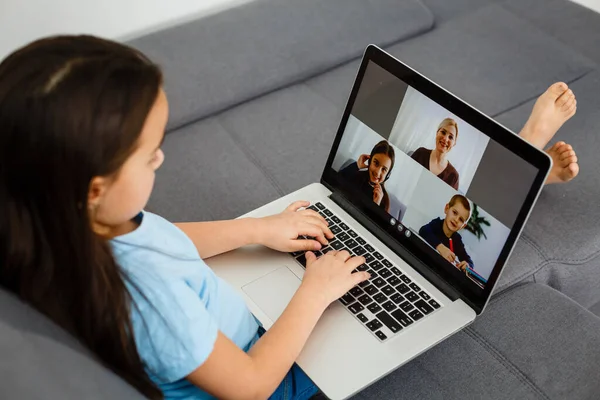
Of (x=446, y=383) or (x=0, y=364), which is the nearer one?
(x=0, y=364)

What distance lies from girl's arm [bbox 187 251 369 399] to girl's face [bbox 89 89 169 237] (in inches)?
8.2

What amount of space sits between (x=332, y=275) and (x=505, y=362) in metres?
0.34

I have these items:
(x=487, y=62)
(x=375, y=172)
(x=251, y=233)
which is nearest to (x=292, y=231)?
(x=251, y=233)

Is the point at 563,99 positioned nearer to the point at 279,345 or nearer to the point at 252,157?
the point at 252,157

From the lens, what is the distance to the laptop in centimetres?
99

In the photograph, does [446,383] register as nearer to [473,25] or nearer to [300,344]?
[300,344]

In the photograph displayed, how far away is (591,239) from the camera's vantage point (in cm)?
137

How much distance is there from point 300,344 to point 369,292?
0.17m

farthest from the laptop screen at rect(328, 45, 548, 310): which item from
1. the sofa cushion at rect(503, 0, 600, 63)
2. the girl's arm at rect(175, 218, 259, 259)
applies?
the sofa cushion at rect(503, 0, 600, 63)

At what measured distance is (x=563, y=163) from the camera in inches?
53.6

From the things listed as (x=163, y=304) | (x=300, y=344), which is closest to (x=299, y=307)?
(x=300, y=344)

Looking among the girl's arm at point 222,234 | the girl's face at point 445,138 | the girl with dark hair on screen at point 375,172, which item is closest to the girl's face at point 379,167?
the girl with dark hair on screen at point 375,172

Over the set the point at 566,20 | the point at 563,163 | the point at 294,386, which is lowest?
A: the point at 294,386

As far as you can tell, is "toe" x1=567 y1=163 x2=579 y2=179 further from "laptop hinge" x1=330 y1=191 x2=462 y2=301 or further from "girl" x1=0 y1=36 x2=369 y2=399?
"girl" x1=0 y1=36 x2=369 y2=399
